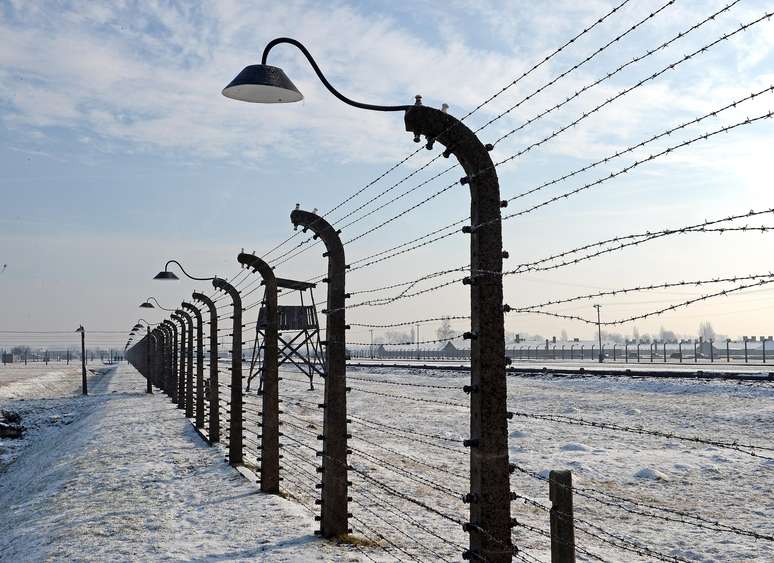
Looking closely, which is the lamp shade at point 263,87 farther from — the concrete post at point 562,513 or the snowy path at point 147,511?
the snowy path at point 147,511

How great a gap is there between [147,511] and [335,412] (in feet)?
11.6

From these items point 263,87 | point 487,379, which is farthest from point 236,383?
point 487,379

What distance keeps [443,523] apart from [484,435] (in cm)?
577

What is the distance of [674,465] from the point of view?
48.8 ft

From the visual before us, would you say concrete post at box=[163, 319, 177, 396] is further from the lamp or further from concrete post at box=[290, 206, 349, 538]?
the lamp

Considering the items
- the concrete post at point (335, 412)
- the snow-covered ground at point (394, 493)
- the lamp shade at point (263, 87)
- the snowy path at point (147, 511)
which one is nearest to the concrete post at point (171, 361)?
the snow-covered ground at point (394, 493)

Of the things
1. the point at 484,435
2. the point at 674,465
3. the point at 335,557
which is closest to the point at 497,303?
the point at 484,435

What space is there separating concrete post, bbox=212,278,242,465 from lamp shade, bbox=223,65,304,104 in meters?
7.53

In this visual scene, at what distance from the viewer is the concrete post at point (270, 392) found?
1156 cm

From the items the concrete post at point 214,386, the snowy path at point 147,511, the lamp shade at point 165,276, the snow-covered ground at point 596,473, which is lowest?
the snow-covered ground at point 596,473

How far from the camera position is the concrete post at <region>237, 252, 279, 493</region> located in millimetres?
11562

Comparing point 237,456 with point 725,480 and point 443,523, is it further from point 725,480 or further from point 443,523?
point 725,480

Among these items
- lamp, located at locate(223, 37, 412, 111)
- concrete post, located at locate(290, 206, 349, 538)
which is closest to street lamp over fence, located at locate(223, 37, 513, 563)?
lamp, located at locate(223, 37, 412, 111)

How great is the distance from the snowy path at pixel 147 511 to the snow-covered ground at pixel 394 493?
0.03 m
